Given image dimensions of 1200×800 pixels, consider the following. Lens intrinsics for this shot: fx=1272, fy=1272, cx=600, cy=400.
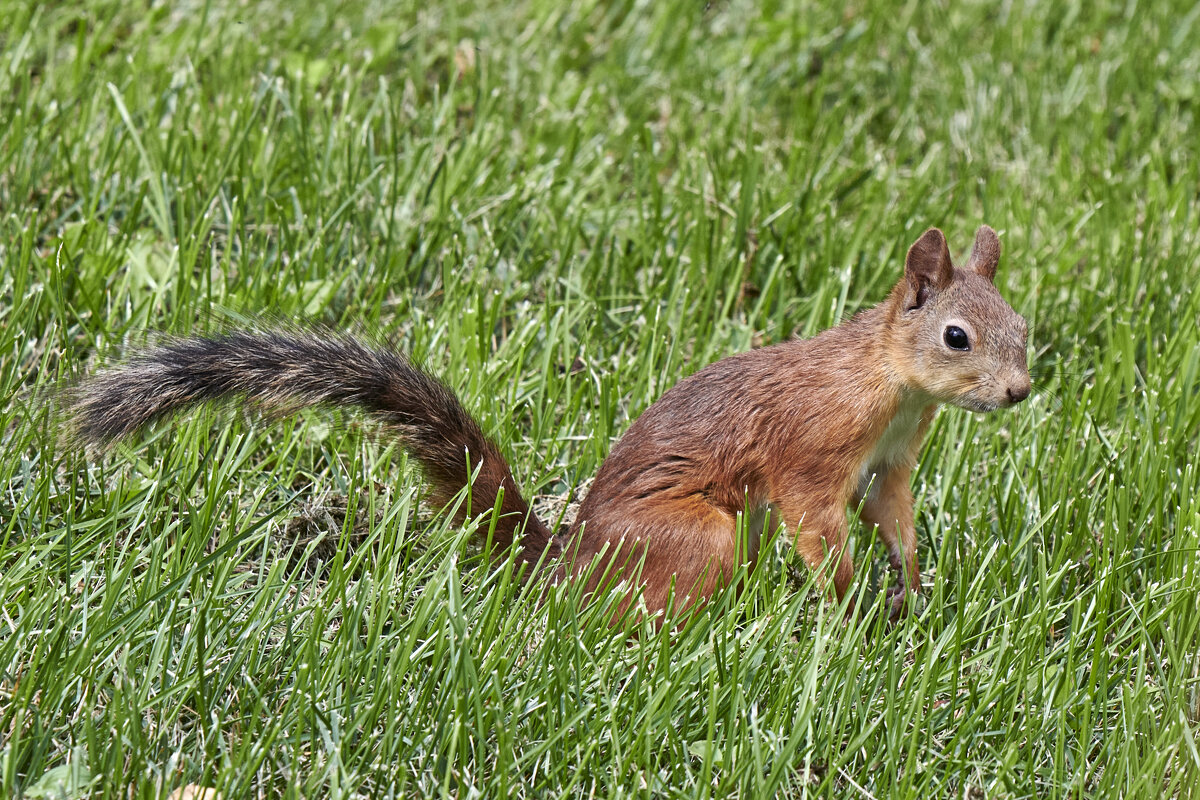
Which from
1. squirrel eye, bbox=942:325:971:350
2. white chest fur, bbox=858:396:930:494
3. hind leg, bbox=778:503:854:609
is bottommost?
hind leg, bbox=778:503:854:609

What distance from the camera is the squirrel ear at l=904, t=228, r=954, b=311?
2.69 m

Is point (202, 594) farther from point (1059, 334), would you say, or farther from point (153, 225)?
point (1059, 334)

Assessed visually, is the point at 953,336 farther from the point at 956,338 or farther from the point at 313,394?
the point at 313,394

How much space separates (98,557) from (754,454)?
52.8 inches

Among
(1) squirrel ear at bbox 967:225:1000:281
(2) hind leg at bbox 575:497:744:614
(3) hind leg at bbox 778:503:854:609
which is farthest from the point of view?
(1) squirrel ear at bbox 967:225:1000:281

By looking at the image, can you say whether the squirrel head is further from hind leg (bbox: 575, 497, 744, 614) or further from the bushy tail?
the bushy tail

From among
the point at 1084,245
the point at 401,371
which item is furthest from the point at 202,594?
the point at 1084,245

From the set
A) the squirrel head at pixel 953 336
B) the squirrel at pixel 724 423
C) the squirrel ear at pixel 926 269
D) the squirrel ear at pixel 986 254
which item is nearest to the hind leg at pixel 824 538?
the squirrel at pixel 724 423

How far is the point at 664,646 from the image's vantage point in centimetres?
224

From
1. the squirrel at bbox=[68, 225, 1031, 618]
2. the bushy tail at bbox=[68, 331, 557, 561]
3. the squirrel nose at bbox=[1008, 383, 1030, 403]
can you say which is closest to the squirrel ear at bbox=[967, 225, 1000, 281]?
the squirrel at bbox=[68, 225, 1031, 618]

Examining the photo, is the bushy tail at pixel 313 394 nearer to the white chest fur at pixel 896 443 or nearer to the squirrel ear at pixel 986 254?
the white chest fur at pixel 896 443

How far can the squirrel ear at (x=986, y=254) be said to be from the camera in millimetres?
2861

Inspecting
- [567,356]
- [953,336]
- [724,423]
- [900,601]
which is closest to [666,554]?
[724,423]

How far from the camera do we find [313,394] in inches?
99.1
